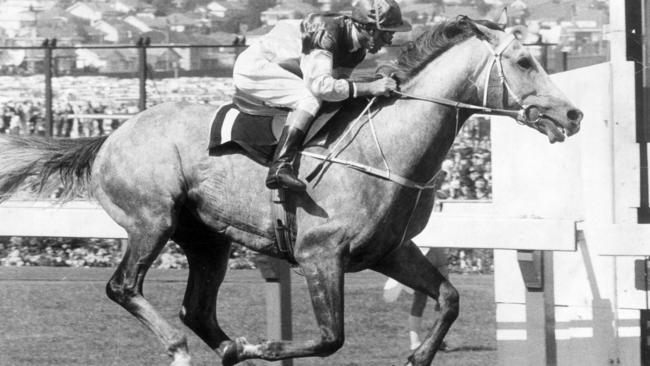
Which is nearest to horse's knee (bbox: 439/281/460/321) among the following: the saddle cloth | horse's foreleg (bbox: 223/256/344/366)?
horse's foreleg (bbox: 223/256/344/366)

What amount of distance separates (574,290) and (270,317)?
4.86 ft

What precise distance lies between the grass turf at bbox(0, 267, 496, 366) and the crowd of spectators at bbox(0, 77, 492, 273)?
40cm

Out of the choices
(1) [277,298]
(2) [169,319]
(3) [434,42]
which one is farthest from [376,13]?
(2) [169,319]

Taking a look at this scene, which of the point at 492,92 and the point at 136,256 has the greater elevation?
the point at 492,92

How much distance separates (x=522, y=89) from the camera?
5133 mm

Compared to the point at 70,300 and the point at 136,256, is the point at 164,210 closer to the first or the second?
the point at 136,256

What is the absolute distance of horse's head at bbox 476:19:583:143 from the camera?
16.5 feet

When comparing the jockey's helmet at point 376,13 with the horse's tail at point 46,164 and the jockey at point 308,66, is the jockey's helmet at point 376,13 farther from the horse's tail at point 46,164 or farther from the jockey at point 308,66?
the horse's tail at point 46,164

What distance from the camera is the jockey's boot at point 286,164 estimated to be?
203 inches

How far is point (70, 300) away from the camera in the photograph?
30.9 ft

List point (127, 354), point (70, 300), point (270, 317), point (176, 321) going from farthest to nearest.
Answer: point (70, 300) < point (176, 321) < point (127, 354) < point (270, 317)

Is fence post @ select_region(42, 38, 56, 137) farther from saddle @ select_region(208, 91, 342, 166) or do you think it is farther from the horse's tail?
saddle @ select_region(208, 91, 342, 166)

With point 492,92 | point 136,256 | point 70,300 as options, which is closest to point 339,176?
point 492,92

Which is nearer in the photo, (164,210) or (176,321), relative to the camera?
(164,210)
